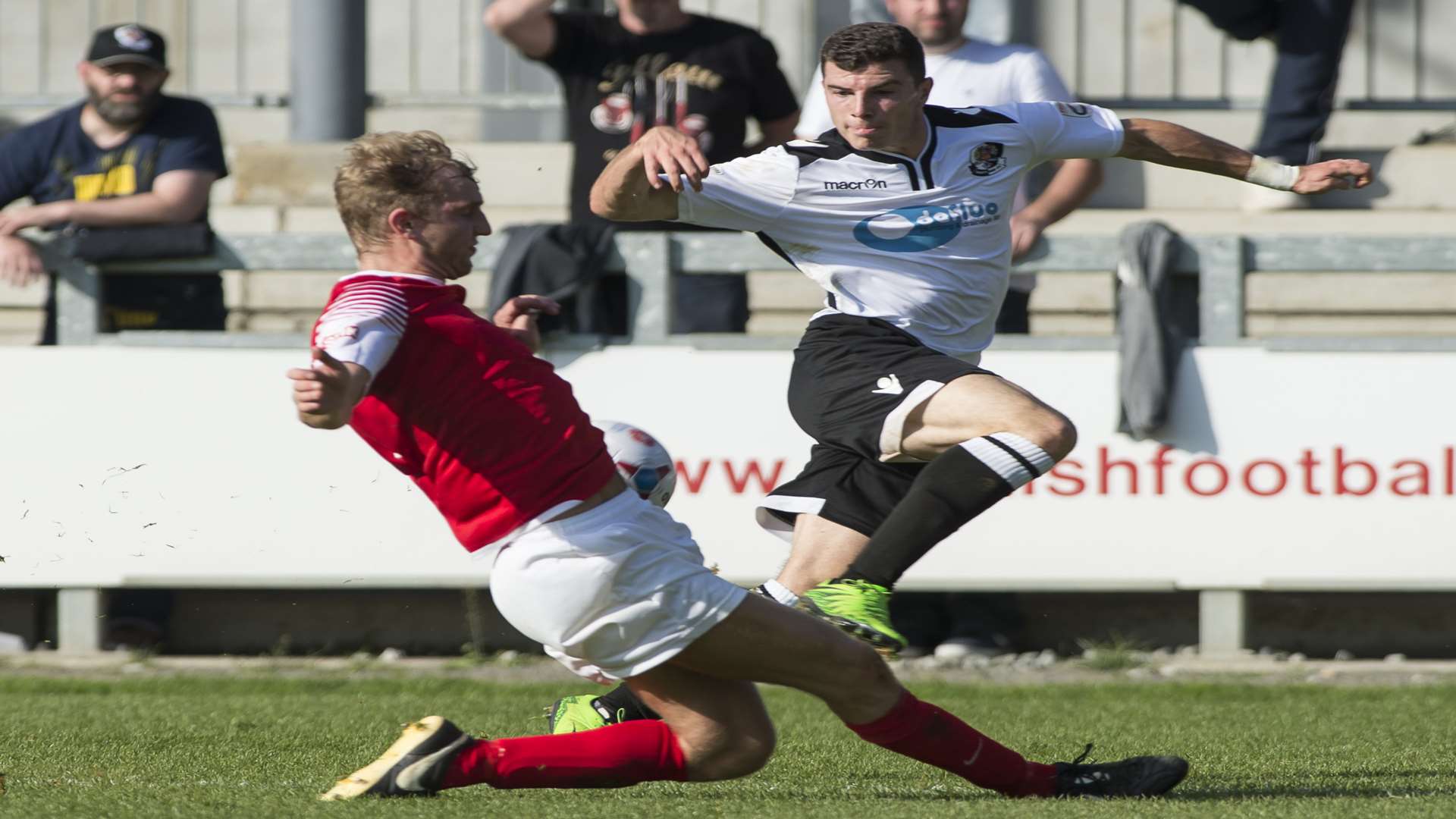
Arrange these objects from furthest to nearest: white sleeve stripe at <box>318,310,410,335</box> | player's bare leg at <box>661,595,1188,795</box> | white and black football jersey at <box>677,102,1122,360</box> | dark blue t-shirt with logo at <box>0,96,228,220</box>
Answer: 1. dark blue t-shirt with logo at <box>0,96,228,220</box>
2. white and black football jersey at <box>677,102,1122,360</box>
3. player's bare leg at <box>661,595,1188,795</box>
4. white sleeve stripe at <box>318,310,410,335</box>

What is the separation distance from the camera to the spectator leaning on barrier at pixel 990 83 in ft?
23.8

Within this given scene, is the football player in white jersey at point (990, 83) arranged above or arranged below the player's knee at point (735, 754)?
above

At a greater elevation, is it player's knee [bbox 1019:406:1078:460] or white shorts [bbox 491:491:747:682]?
player's knee [bbox 1019:406:1078:460]

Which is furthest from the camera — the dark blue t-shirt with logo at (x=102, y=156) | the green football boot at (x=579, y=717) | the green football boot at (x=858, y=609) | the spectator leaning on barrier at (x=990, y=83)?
the dark blue t-shirt with logo at (x=102, y=156)

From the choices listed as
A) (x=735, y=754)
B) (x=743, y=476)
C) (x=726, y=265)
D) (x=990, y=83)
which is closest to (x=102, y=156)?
(x=726, y=265)

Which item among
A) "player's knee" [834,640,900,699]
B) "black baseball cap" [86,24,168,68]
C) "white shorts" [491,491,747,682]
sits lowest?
→ "player's knee" [834,640,900,699]

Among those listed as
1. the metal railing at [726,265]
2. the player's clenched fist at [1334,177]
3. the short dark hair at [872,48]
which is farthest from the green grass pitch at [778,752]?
the short dark hair at [872,48]

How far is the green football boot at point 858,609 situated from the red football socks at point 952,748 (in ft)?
0.48

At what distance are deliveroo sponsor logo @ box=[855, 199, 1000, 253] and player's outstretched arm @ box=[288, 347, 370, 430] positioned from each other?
2.02 meters

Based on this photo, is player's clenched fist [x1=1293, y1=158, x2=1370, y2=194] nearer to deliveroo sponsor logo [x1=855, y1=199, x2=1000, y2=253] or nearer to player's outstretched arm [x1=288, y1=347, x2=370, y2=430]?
deliveroo sponsor logo [x1=855, y1=199, x2=1000, y2=253]

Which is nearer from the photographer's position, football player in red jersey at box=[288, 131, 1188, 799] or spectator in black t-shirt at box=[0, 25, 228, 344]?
football player in red jersey at box=[288, 131, 1188, 799]

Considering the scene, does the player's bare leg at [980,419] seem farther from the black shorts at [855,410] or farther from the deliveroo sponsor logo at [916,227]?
the deliveroo sponsor logo at [916,227]

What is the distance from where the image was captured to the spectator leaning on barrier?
726 centimetres

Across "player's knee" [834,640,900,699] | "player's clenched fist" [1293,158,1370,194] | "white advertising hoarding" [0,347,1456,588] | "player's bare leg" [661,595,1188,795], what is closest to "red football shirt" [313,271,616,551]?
"player's bare leg" [661,595,1188,795]
